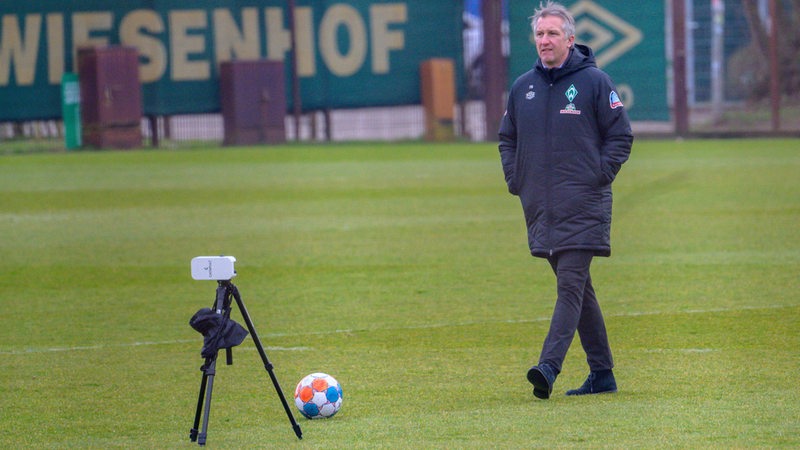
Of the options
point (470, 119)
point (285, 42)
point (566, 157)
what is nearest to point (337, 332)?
point (566, 157)

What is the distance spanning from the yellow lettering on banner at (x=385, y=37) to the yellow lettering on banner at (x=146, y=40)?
4.58m

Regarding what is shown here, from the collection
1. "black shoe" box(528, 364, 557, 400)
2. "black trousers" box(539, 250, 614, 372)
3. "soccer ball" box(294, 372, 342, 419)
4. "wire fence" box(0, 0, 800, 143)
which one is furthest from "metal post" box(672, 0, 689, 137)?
"soccer ball" box(294, 372, 342, 419)

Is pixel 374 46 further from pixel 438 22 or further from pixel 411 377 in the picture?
pixel 411 377

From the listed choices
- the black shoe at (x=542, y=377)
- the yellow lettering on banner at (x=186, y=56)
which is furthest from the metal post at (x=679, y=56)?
the black shoe at (x=542, y=377)

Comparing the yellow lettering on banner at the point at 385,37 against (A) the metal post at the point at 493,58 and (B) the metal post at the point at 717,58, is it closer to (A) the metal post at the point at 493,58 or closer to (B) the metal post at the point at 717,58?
(A) the metal post at the point at 493,58

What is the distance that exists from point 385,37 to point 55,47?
7.15 m

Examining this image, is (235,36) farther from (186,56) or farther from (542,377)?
(542,377)

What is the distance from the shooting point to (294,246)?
15.4 meters

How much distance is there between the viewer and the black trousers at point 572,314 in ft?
23.9

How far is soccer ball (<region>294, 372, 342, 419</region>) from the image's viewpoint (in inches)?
281

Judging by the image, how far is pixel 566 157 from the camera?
737cm

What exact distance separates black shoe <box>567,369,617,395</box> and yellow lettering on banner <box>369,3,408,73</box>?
26.5 meters

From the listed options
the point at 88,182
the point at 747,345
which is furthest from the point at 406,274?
the point at 88,182

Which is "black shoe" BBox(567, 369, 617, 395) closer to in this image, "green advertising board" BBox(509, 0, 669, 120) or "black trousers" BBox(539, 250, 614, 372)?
"black trousers" BBox(539, 250, 614, 372)
